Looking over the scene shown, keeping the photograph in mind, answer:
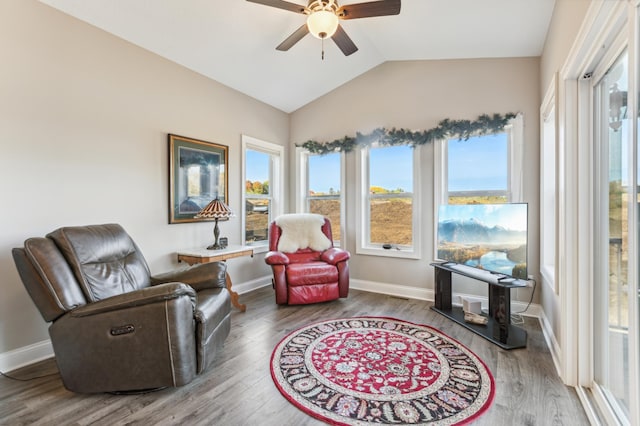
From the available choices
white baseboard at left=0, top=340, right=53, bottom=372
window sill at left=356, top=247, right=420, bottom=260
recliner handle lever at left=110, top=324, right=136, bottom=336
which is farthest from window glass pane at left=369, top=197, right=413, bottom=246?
white baseboard at left=0, top=340, right=53, bottom=372

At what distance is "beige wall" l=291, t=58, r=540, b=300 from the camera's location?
319 cm

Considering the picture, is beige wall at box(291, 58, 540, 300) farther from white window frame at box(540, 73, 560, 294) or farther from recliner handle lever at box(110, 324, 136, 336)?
recliner handle lever at box(110, 324, 136, 336)

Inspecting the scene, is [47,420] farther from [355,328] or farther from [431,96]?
[431,96]

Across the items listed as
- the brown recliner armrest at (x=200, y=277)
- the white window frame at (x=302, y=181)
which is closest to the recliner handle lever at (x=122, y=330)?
the brown recliner armrest at (x=200, y=277)

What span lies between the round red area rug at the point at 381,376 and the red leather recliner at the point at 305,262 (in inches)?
26.2

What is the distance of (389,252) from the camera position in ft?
13.3

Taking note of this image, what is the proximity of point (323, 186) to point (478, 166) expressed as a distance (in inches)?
84.8

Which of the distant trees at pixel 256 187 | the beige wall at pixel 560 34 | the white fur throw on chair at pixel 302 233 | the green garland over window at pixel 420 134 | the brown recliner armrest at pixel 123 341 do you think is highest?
the beige wall at pixel 560 34

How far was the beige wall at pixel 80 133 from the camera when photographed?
2219 millimetres

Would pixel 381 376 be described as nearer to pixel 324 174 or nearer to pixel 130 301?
pixel 130 301

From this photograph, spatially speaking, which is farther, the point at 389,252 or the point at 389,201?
the point at 389,201

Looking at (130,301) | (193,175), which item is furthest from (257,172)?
(130,301)

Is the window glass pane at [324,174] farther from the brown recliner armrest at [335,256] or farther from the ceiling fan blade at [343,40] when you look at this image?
the ceiling fan blade at [343,40]

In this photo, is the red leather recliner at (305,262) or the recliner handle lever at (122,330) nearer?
the recliner handle lever at (122,330)
